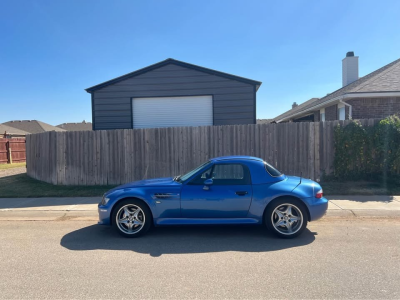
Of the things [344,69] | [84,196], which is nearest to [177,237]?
[84,196]

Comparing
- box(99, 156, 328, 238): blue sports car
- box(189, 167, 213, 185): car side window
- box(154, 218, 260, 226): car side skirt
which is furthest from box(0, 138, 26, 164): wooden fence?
box(189, 167, 213, 185): car side window

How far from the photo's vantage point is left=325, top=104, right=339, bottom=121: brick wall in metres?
13.7

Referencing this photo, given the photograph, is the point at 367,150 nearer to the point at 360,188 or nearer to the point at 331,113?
the point at 360,188

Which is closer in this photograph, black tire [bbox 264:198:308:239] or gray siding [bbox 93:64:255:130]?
black tire [bbox 264:198:308:239]

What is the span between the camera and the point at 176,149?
9742mm

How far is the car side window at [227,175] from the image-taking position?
5117 mm

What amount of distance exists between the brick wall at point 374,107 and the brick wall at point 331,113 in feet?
6.23

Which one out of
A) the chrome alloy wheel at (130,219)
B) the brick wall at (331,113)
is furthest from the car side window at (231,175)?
the brick wall at (331,113)

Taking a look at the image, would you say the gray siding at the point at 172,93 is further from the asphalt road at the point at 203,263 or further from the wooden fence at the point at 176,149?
the asphalt road at the point at 203,263

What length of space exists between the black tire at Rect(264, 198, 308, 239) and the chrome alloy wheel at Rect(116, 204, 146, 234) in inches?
88.4

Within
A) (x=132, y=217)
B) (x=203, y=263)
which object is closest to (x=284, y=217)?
(x=203, y=263)

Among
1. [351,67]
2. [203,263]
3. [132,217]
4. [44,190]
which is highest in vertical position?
[351,67]

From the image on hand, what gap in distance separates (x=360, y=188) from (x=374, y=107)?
4.81 meters

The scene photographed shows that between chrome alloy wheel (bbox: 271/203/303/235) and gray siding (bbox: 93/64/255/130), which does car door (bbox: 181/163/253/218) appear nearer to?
chrome alloy wheel (bbox: 271/203/303/235)
